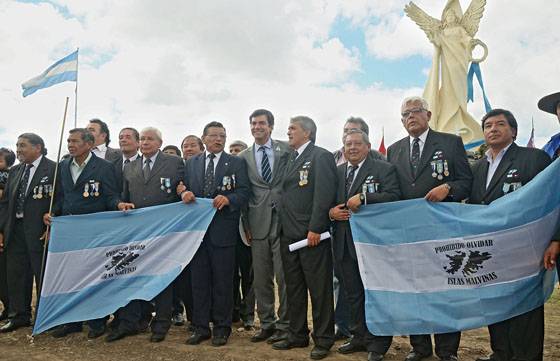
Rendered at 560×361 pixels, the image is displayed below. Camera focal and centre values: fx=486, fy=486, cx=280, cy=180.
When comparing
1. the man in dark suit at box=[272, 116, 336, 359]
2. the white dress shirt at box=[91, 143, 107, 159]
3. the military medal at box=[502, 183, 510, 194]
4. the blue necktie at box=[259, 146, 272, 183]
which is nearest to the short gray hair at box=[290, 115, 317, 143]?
the man in dark suit at box=[272, 116, 336, 359]

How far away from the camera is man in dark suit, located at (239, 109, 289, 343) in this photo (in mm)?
5469

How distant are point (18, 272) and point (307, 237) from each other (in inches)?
152

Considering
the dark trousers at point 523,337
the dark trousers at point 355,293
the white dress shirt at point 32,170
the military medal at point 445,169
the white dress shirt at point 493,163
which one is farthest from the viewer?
the white dress shirt at point 32,170

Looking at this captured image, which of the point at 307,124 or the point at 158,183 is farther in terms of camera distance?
the point at 158,183

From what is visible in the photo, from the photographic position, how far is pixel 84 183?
5816 mm

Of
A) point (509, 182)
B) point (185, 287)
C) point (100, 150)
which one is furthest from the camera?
point (100, 150)

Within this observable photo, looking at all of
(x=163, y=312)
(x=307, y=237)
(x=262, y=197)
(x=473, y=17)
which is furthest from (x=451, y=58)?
(x=163, y=312)

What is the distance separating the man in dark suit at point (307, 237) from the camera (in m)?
4.89

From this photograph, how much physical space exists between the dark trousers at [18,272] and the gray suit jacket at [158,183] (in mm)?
1646

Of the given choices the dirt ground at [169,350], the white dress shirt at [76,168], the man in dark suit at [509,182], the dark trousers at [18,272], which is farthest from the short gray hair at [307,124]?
the dark trousers at [18,272]

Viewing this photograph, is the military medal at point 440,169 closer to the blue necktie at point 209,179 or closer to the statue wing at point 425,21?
the blue necktie at point 209,179

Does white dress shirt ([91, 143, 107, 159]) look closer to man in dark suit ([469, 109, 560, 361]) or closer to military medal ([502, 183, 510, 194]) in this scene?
man in dark suit ([469, 109, 560, 361])

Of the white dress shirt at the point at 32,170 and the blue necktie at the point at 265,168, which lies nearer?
the blue necktie at the point at 265,168

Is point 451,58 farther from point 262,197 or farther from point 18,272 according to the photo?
point 18,272
